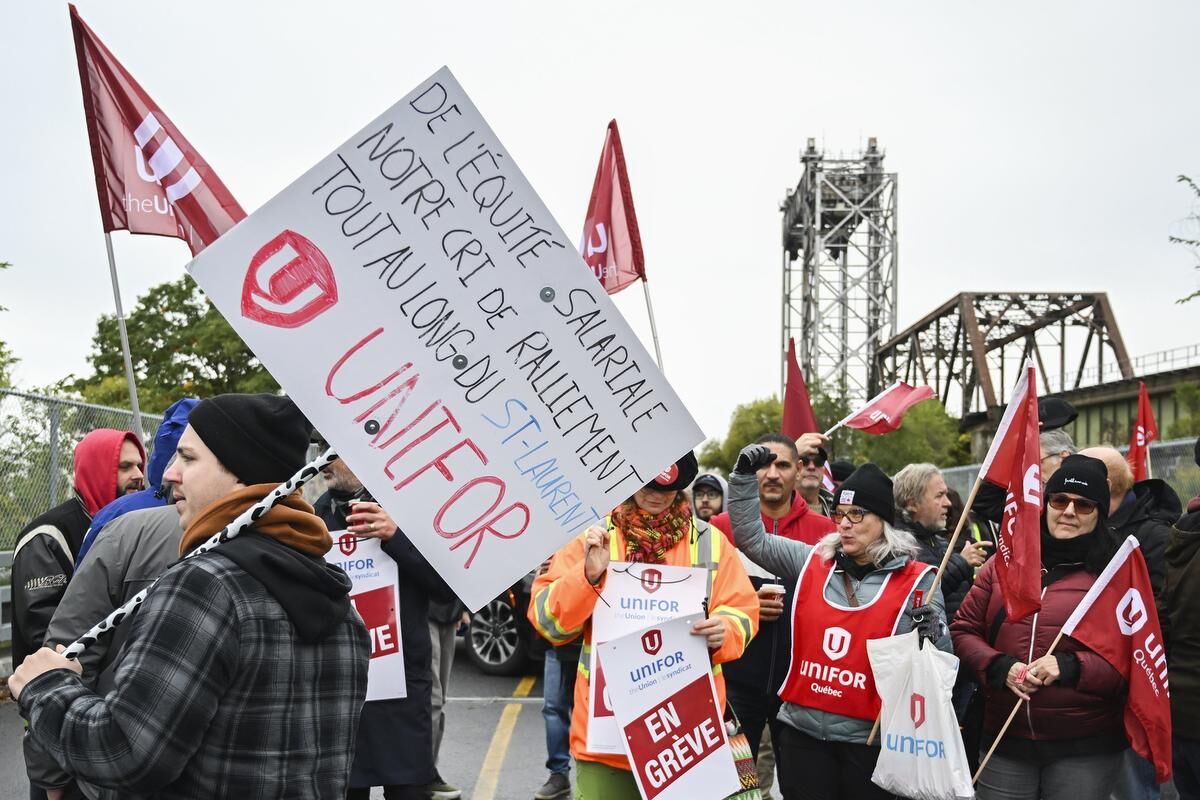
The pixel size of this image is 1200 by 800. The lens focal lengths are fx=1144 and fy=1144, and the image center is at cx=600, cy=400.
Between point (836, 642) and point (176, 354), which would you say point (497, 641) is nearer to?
point (836, 642)

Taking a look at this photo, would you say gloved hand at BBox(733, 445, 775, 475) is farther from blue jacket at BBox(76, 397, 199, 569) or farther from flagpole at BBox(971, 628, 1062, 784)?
blue jacket at BBox(76, 397, 199, 569)

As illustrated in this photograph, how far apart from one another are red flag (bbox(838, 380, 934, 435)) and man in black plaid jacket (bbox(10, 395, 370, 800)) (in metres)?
5.46

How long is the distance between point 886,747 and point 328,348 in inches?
98.5

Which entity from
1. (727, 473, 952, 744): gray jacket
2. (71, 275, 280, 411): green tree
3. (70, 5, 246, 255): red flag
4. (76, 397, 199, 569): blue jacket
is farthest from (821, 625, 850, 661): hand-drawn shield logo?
(71, 275, 280, 411): green tree

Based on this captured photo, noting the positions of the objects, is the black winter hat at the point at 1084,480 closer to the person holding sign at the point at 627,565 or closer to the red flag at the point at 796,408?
the person holding sign at the point at 627,565

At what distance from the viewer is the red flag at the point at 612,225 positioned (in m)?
6.58

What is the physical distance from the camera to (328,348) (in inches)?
104

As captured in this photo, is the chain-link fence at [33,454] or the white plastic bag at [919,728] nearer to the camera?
the white plastic bag at [919,728]

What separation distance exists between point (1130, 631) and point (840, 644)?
1.06 m

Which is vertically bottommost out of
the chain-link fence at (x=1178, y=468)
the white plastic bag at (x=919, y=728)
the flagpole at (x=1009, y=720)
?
the chain-link fence at (x=1178, y=468)

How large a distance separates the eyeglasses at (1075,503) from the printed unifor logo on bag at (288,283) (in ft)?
9.80

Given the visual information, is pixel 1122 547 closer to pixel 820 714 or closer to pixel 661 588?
pixel 820 714

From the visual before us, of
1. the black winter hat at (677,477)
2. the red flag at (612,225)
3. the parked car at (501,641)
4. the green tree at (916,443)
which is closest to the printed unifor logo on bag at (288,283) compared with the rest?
the black winter hat at (677,477)

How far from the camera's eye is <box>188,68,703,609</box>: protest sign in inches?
103
